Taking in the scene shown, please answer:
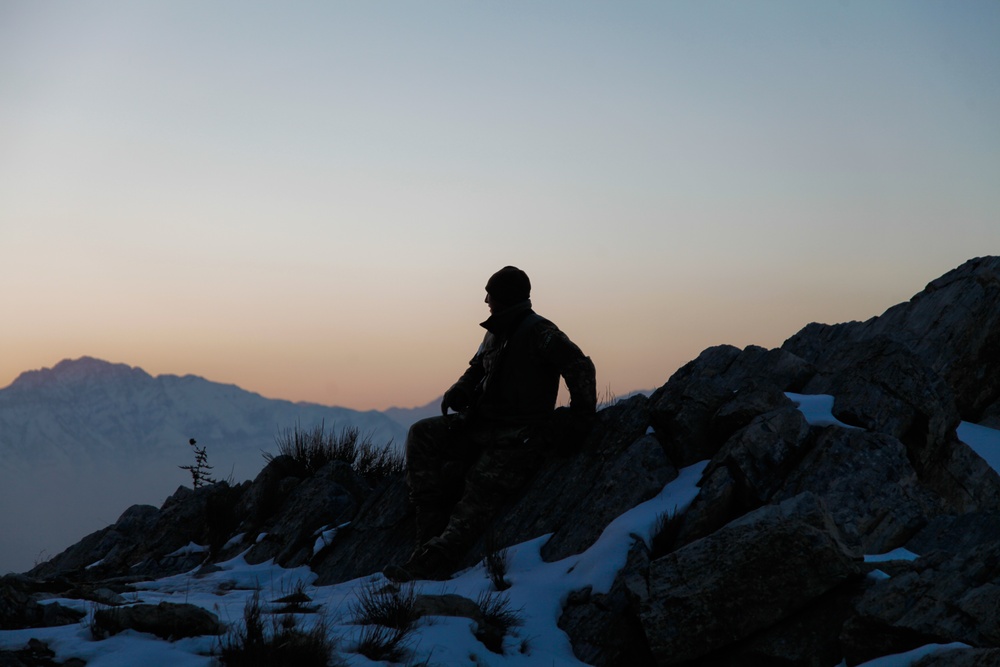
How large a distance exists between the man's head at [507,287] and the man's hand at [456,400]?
2.92 ft

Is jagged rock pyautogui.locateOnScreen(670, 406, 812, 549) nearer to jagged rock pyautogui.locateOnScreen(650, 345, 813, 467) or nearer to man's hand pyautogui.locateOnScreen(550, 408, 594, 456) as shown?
jagged rock pyautogui.locateOnScreen(650, 345, 813, 467)

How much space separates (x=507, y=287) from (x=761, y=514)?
3553mm

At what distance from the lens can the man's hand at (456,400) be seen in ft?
27.3

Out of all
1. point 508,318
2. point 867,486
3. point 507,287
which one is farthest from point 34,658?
point 867,486

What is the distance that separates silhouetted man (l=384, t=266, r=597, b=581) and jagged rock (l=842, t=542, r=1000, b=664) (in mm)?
3342

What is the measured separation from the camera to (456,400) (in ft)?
27.5

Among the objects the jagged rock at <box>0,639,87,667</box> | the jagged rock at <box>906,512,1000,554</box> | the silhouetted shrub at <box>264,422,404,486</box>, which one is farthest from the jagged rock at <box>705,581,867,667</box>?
the silhouetted shrub at <box>264,422,404,486</box>

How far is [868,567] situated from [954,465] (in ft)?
9.02

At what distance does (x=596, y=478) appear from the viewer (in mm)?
7234

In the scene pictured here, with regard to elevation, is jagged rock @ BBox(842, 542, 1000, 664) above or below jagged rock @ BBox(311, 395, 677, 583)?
below

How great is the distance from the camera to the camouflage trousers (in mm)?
7691

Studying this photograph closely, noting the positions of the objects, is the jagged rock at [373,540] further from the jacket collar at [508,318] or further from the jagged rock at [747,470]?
the jagged rock at [747,470]

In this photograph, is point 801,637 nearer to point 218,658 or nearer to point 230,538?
point 218,658

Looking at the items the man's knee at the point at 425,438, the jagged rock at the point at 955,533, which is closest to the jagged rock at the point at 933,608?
the jagged rock at the point at 955,533
